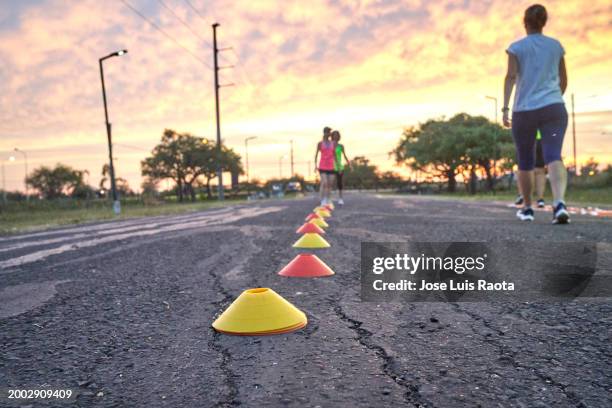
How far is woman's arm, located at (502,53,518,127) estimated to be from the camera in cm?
639

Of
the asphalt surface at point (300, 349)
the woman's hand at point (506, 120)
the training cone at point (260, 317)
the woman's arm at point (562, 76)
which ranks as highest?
the woman's arm at point (562, 76)

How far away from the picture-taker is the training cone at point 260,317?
7.67ft

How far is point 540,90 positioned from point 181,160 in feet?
186

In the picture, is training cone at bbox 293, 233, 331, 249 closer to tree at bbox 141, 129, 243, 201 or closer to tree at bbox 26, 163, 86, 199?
tree at bbox 141, 129, 243, 201

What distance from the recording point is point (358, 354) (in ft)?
6.56

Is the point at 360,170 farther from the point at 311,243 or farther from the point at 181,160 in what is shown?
the point at 311,243

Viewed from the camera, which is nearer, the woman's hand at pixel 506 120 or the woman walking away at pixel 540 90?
the woman walking away at pixel 540 90

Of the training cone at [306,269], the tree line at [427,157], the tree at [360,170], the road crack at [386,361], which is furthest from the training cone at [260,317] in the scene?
the tree at [360,170]

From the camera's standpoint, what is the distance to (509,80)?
6535 mm

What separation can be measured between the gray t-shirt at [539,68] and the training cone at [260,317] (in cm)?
509

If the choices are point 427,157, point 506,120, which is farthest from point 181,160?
point 506,120

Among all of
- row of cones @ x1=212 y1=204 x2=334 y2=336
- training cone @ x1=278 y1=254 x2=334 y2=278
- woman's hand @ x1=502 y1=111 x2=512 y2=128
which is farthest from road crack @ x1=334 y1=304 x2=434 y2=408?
woman's hand @ x1=502 y1=111 x2=512 y2=128

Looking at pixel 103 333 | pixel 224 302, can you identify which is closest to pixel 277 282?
pixel 224 302

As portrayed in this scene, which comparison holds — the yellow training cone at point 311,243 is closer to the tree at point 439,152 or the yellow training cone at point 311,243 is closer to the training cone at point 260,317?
the training cone at point 260,317
